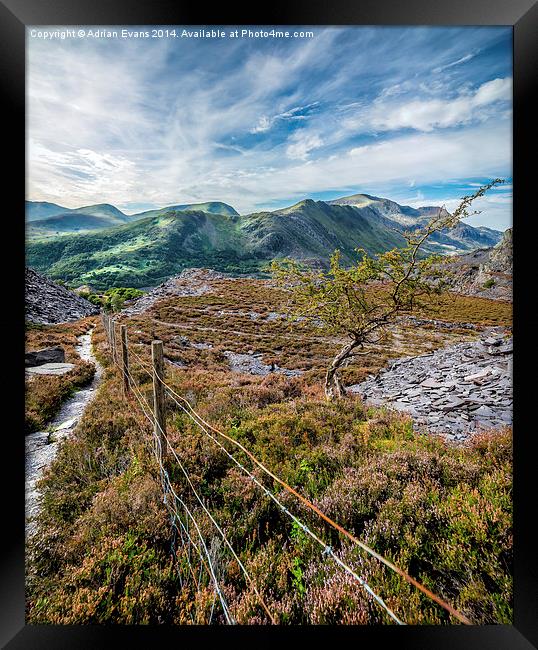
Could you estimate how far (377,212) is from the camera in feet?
18.4

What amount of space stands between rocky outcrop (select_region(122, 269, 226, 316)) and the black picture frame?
293 cm

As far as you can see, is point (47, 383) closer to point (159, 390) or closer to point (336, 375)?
point (159, 390)

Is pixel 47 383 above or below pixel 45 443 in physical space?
above

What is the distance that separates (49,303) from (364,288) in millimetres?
5205

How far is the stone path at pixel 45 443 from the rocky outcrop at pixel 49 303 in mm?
1374

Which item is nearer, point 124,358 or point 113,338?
point 124,358

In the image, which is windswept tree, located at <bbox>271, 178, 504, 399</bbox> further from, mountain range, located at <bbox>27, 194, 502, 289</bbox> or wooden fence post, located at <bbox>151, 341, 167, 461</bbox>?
wooden fence post, located at <bbox>151, 341, 167, 461</bbox>

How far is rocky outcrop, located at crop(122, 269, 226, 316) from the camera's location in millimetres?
5941

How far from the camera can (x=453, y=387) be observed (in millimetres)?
5488

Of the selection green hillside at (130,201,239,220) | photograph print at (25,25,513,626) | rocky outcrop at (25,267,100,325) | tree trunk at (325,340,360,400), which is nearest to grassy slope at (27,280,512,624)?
photograph print at (25,25,513,626)

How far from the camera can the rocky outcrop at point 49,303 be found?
145 inches

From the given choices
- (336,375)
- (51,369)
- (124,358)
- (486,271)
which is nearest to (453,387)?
(336,375)

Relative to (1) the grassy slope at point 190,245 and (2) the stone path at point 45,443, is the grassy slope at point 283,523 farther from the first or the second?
(1) the grassy slope at point 190,245
